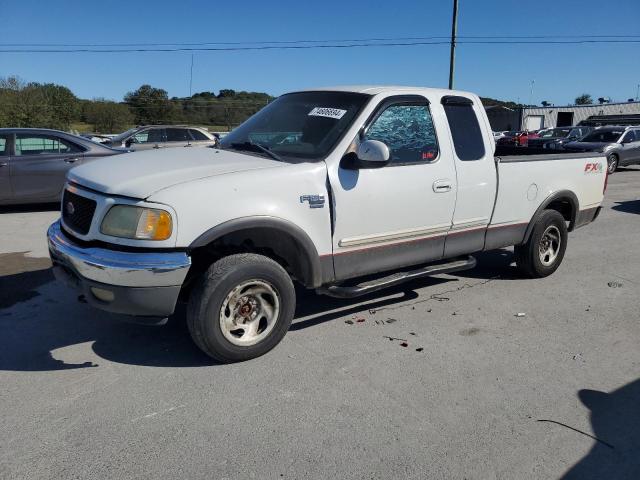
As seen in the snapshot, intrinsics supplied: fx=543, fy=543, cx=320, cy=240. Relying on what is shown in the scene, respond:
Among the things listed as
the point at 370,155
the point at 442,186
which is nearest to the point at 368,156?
the point at 370,155

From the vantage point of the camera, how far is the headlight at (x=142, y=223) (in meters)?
3.36

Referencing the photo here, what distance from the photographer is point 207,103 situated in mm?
36000

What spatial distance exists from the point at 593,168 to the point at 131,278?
212 inches

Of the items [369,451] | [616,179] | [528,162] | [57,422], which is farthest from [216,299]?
[616,179]

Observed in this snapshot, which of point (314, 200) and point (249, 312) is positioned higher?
point (314, 200)

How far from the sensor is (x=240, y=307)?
383 centimetres

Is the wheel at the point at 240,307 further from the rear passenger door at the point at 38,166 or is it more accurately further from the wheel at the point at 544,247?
the rear passenger door at the point at 38,166

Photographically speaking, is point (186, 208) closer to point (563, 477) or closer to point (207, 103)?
point (563, 477)

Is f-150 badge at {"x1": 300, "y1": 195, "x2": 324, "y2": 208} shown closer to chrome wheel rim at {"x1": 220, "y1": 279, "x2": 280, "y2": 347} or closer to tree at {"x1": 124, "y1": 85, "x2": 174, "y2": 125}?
chrome wheel rim at {"x1": 220, "y1": 279, "x2": 280, "y2": 347}

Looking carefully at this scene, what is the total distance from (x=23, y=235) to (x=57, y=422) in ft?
17.5

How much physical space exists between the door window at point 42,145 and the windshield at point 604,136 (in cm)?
1770

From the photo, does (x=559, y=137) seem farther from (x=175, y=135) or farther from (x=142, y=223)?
(x=142, y=223)

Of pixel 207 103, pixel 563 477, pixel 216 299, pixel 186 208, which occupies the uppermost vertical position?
pixel 207 103

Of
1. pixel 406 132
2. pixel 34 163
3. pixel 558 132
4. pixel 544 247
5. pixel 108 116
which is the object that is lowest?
pixel 544 247
